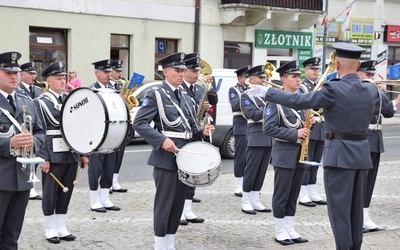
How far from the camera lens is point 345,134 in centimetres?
633

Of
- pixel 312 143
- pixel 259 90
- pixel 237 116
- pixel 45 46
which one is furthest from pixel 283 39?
pixel 259 90

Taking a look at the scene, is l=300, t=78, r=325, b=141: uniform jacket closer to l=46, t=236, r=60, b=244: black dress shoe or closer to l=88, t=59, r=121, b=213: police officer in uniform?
l=88, t=59, r=121, b=213: police officer in uniform

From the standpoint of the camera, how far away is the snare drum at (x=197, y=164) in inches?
265

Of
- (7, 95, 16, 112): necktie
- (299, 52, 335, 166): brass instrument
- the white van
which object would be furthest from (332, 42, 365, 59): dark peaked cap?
the white van

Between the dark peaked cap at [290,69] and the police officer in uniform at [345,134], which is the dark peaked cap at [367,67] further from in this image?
the police officer in uniform at [345,134]

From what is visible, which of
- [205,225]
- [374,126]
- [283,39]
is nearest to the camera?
[374,126]

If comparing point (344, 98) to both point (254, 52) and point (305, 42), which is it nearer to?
point (254, 52)

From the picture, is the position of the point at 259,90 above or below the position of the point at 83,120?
above

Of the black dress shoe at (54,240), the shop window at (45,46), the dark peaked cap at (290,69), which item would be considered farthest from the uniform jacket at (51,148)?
the shop window at (45,46)

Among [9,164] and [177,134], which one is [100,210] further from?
[9,164]

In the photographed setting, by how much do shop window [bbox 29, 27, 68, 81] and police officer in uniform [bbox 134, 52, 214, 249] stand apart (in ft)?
49.0

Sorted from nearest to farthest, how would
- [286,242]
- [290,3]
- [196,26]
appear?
1. [286,242]
2. [196,26]
3. [290,3]

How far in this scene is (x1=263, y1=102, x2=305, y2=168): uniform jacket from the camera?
26.2 feet

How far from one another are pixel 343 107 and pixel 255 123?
373 centimetres
